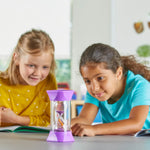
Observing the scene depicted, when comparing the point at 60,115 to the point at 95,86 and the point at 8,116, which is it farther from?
the point at 8,116

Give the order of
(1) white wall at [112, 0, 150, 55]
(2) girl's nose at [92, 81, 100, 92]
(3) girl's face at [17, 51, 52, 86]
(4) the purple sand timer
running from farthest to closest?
(1) white wall at [112, 0, 150, 55] → (3) girl's face at [17, 51, 52, 86] → (2) girl's nose at [92, 81, 100, 92] → (4) the purple sand timer

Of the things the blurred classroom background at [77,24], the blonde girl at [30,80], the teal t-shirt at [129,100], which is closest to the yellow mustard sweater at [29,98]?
the blonde girl at [30,80]

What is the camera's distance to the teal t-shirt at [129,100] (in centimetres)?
135

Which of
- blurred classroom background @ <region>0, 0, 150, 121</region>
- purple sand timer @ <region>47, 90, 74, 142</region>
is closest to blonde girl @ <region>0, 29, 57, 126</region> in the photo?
purple sand timer @ <region>47, 90, 74, 142</region>

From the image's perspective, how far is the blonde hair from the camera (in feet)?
5.54

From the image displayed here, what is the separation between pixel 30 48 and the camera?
5.55 feet

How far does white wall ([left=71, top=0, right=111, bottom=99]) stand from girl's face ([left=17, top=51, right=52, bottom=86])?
9.09 ft

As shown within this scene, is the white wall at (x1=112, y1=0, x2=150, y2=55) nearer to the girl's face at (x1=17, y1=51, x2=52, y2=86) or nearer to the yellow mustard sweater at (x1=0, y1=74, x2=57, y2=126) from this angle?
the yellow mustard sweater at (x1=0, y1=74, x2=57, y2=126)

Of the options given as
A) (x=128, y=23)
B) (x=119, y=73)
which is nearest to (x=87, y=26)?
(x=128, y=23)

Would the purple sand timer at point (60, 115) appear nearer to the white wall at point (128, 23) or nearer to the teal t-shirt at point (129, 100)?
the teal t-shirt at point (129, 100)

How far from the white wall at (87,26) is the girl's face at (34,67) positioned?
2.77m

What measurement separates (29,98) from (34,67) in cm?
28

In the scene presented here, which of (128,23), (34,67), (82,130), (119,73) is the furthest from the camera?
(128,23)

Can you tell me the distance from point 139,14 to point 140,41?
0.41 m
